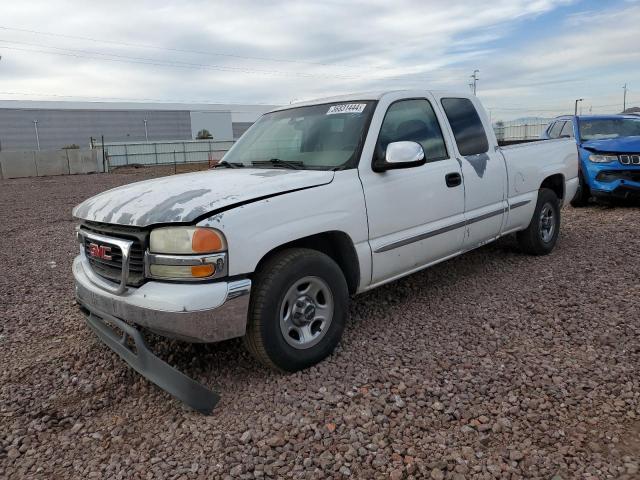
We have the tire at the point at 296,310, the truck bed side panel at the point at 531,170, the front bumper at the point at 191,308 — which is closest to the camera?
the front bumper at the point at 191,308

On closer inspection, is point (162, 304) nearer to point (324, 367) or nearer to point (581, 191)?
point (324, 367)

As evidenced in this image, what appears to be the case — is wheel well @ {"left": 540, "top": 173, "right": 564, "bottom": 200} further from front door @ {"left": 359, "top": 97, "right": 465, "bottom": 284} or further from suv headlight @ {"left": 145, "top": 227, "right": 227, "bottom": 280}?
suv headlight @ {"left": 145, "top": 227, "right": 227, "bottom": 280}

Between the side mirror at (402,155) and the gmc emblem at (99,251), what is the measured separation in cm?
191

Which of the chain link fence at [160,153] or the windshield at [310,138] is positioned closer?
the windshield at [310,138]

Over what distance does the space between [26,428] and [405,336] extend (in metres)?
2.48

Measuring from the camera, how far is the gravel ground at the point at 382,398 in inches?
96.3

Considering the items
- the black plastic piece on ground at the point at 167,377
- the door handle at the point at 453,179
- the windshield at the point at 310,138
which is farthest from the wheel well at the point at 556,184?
the black plastic piece on ground at the point at 167,377

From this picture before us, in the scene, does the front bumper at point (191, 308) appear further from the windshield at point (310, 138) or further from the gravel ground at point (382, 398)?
the windshield at point (310, 138)

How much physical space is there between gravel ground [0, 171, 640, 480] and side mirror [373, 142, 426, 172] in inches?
49.6

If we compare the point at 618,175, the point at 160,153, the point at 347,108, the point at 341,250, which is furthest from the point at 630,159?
the point at 160,153

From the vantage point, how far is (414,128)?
4.14 m

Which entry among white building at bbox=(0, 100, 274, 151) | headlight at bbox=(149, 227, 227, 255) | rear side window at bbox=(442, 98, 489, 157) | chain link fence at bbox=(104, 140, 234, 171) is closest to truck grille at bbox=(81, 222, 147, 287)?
headlight at bbox=(149, 227, 227, 255)

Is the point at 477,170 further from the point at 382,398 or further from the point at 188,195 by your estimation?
the point at 188,195

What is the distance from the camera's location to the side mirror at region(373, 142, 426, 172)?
3498mm
